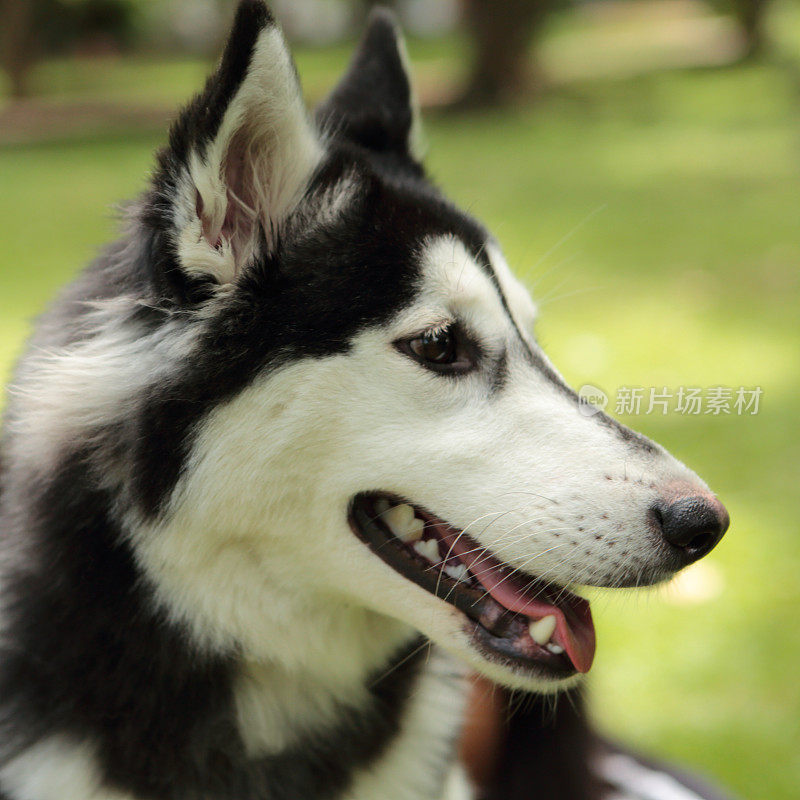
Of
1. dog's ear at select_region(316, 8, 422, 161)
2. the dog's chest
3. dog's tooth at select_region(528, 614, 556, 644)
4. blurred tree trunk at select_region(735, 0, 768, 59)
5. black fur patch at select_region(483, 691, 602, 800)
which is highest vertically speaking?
dog's ear at select_region(316, 8, 422, 161)

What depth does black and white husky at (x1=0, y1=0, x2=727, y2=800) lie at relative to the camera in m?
1.93

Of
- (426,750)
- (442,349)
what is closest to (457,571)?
(442,349)

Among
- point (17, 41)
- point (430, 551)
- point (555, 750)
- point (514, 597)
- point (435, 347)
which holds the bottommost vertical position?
point (17, 41)

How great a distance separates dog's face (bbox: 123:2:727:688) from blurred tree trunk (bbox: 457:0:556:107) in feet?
48.4

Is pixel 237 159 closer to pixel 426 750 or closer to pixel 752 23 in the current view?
pixel 426 750

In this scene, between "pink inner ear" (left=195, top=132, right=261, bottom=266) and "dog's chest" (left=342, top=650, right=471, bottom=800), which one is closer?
"pink inner ear" (left=195, top=132, right=261, bottom=266)

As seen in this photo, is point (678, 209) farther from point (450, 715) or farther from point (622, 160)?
point (450, 715)

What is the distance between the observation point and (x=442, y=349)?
2.04 metres

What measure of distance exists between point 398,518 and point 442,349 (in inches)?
13.9

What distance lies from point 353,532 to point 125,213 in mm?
826

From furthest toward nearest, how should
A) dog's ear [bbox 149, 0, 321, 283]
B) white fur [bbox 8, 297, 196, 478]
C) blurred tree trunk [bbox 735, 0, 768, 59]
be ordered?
1. blurred tree trunk [bbox 735, 0, 768, 59]
2. white fur [bbox 8, 297, 196, 478]
3. dog's ear [bbox 149, 0, 321, 283]

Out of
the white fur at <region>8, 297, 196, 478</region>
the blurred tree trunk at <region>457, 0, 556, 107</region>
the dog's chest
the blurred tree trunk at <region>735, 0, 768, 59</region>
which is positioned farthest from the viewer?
the blurred tree trunk at <region>735, 0, 768, 59</region>

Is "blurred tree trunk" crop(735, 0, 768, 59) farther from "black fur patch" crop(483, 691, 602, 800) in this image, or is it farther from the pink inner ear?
the pink inner ear

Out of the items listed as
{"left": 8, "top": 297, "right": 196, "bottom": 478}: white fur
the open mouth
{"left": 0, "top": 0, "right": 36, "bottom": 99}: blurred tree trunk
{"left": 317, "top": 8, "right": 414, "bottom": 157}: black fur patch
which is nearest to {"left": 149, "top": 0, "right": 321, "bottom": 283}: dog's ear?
{"left": 8, "top": 297, "right": 196, "bottom": 478}: white fur
